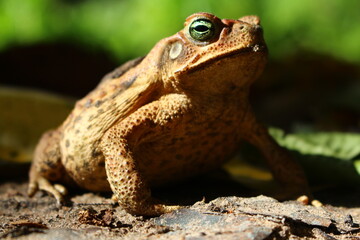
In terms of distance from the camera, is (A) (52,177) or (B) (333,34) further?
(B) (333,34)

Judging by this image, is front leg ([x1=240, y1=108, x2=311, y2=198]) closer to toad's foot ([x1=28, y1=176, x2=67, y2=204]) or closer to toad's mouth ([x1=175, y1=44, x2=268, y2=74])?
toad's mouth ([x1=175, y1=44, x2=268, y2=74])

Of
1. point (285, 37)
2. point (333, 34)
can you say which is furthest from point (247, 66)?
point (333, 34)

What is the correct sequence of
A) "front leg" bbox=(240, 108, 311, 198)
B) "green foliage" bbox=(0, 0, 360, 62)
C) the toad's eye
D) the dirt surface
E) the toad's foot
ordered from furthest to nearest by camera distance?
"green foliage" bbox=(0, 0, 360, 62), the toad's foot, "front leg" bbox=(240, 108, 311, 198), the toad's eye, the dirt surface

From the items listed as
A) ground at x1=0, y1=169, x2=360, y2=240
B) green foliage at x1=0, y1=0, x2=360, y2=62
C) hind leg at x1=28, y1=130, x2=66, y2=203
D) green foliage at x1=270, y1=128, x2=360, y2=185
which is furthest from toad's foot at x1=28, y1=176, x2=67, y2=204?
green foliage at x1=0, y1=0, x2=360, y2=62

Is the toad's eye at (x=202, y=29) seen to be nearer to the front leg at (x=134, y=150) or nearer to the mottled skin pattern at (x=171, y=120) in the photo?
the mottled skin pattern at (x=171, y=120)

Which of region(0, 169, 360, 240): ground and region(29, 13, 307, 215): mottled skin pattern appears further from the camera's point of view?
region(29, 13, 307, 215): mottled skin pattern

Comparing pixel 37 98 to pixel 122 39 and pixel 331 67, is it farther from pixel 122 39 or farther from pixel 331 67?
pixel 331 67

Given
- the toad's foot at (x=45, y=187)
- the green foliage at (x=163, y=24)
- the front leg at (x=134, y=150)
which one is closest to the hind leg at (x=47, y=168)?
the toad's foot at (x=45, y=187)
